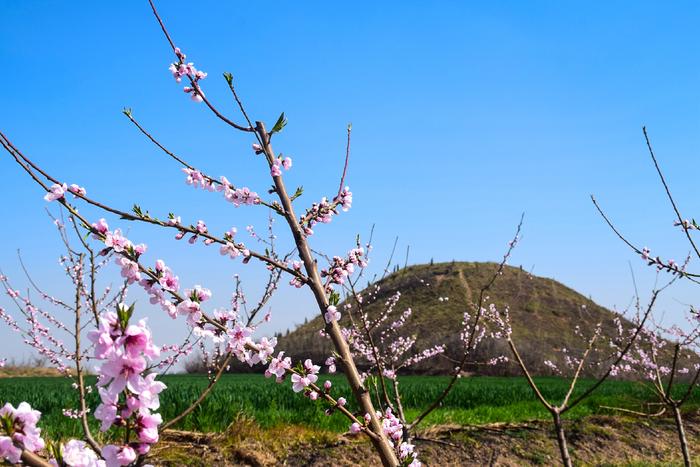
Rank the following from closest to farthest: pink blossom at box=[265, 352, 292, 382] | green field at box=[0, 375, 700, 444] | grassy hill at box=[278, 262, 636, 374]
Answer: pink blossom at box=[265, 352, 292, 382], green field at box=[0, 375, 700, 444], grassy hill at box=[278, 262, 636, 374]

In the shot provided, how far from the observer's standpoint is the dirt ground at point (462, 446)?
20.0ft

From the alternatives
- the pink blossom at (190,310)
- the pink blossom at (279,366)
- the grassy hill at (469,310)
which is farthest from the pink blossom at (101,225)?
the grassy hill at (469,310)

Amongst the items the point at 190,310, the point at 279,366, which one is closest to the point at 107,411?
the point at 190,310

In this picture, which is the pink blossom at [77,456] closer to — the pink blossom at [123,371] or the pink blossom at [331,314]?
the pink blossom at [123,371]

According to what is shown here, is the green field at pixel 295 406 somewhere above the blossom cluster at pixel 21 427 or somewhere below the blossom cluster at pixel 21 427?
above

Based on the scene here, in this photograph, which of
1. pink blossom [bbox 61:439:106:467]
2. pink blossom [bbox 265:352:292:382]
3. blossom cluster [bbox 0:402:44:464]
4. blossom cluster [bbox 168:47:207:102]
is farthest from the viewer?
blossom cluster [bbox 168:47:207:102]

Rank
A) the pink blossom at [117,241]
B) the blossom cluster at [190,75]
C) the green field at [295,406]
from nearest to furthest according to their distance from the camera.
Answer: the pink blossom at [117,241] < the blossom cluster at [190,75] < the green field at [295,406]

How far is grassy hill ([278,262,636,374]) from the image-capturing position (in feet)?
84.2

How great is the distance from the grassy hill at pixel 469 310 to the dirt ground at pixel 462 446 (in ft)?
45.9

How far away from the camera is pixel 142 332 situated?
4.13 feet

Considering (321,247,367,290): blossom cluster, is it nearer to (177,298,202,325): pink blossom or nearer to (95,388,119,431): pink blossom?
(177,298,202,325): pink blossom

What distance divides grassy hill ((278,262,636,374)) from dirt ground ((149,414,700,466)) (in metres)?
14.0

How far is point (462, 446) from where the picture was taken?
7473 millimetres

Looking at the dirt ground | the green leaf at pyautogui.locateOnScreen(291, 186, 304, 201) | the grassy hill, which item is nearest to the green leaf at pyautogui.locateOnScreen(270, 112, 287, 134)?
the green leaf at pyautogui.locateOnScreen(291, 186, 304, 201)
